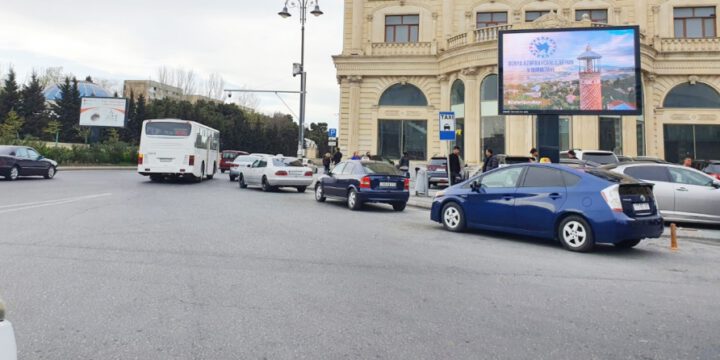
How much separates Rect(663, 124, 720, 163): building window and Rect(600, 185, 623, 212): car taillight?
79.8ft

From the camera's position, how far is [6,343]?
144 centimetres

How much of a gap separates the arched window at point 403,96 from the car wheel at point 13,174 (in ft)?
65.2

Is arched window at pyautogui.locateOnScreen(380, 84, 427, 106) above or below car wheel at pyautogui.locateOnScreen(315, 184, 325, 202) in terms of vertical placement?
above

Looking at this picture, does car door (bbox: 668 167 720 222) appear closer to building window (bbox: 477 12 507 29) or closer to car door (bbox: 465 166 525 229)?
car door (bbox: 465 166 525 229)

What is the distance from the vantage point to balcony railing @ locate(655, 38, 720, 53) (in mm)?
25781

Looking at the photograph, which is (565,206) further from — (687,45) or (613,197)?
(687,45)

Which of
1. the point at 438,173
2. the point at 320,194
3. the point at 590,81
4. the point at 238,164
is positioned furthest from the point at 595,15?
the point at 238,164

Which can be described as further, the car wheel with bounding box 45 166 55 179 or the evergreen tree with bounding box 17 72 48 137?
the evergreen tree with bounding box 17 72 48 137

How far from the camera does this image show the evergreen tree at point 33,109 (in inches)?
2216

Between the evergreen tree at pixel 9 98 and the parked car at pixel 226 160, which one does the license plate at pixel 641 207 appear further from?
the evergreen tree at pixel 9 98

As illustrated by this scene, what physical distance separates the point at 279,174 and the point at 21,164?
11528mm

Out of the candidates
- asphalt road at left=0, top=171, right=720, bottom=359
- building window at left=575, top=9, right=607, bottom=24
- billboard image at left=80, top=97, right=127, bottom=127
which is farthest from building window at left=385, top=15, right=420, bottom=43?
billboard image at left=80, top=97, right=127, bottom=127

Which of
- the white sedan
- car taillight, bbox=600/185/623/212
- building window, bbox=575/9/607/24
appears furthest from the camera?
building window, bbox=575/9/607/24

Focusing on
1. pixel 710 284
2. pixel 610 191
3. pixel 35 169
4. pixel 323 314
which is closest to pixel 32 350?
pixel 323 314
